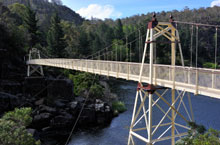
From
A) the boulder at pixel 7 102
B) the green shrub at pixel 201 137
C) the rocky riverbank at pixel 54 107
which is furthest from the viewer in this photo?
the boulder at pixel 7 102

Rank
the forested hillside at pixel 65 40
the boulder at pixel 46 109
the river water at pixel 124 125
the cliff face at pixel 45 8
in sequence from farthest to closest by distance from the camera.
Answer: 1. the cliff face at pixel 45 8
2. the forested hillside at pixel 65 40
3. the boulder at pixel 46 109
4. the river water at pixel 124 125

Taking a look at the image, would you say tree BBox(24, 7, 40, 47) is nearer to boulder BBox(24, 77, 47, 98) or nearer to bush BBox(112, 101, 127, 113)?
boulder BBox(24, 77, 47, 98)

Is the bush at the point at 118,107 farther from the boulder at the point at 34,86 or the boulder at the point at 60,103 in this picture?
the boulder at the point at 34,86

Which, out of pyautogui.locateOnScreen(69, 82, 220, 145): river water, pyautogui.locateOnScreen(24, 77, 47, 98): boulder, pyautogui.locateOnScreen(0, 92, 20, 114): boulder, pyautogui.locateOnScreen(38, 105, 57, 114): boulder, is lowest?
pyautogui.locateOnScreen(69, 82, 220, 145): river water

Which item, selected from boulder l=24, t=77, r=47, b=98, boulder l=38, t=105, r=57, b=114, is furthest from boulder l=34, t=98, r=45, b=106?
boulder l=24, t=77, r=47, b=98

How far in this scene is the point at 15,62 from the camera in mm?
29156

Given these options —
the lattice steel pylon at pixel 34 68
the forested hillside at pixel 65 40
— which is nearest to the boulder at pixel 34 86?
the lattice steel pylon at pixel 34 68

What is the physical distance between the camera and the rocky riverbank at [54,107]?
20356mm

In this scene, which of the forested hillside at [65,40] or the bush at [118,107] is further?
the forested hillside at [65,40]

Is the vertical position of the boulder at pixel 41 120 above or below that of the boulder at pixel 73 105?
below

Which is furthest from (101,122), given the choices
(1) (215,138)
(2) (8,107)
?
(1) (215,138)

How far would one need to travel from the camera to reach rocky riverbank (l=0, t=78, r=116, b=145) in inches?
801

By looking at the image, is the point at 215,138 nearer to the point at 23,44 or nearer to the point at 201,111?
the point at 201,111

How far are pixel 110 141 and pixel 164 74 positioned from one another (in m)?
10.0
